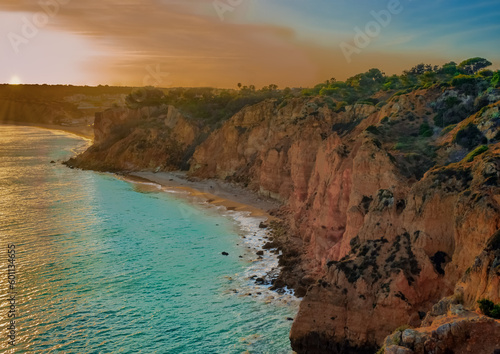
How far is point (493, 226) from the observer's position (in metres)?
21.6

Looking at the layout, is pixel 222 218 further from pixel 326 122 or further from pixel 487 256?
pixel 487 256

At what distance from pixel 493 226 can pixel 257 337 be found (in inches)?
597

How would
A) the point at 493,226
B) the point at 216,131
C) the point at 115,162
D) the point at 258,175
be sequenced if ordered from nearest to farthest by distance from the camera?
the point at 493,226
the point at 258,175
the point at 216,131
the point at 115,162

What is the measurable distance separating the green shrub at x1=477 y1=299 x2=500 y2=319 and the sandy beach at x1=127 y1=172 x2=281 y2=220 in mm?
40390

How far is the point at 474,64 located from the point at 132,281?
2740 inches

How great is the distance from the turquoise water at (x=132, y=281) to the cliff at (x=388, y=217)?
4.33 metres

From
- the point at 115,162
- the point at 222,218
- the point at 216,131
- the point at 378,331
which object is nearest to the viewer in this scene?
the point at 378,331

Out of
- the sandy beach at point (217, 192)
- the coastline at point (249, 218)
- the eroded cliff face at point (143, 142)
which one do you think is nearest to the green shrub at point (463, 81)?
the coastline at point (249, 218)

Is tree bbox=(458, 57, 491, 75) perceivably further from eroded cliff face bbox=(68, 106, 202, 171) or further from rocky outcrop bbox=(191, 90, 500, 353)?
eroded cliff face bbox=(68, 106, 202, 171)

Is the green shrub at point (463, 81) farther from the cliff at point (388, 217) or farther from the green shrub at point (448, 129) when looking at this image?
the green shrub at point (448, 129)

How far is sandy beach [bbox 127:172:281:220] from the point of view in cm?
6444

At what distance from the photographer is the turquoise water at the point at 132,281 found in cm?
2930

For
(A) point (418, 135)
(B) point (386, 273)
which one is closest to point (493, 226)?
(B) point (386, 273)

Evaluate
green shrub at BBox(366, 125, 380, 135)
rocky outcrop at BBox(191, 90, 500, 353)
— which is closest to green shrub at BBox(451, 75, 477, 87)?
rocky outcrop at BBox(191, 90, 500, 353)
